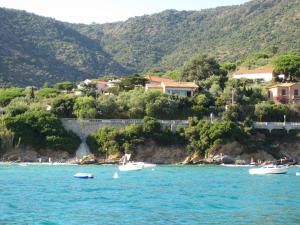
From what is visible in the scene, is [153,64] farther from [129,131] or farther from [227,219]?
[227,219]

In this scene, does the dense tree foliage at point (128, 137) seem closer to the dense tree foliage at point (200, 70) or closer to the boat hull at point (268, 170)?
the boat hull at point (268, 170)

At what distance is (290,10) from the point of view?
143m

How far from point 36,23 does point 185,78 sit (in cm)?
6621

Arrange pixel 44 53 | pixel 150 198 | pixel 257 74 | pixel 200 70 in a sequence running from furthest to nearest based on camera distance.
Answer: pixel 44 53, pixel 257 74, pixel 200 70, pixel 150 198

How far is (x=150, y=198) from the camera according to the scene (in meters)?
38.7

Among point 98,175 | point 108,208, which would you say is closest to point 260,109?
point 98,175

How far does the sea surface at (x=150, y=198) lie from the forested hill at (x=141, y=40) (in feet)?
228

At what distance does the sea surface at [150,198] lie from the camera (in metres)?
30.6

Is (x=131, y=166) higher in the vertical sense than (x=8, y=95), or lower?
lower

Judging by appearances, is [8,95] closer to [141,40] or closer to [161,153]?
[161,153]

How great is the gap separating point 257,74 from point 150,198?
6443cm

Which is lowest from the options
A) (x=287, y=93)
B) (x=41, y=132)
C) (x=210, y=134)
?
(x=210, y=134)

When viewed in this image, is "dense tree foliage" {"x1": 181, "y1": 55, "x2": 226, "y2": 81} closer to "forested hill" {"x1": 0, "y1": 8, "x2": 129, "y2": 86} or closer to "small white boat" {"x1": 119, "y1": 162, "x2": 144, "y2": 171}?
"forested hill" {"x1": 0, "y1": 8, "x2": 129, "y2": 86}

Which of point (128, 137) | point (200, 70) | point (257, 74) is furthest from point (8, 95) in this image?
point (257, 74)
